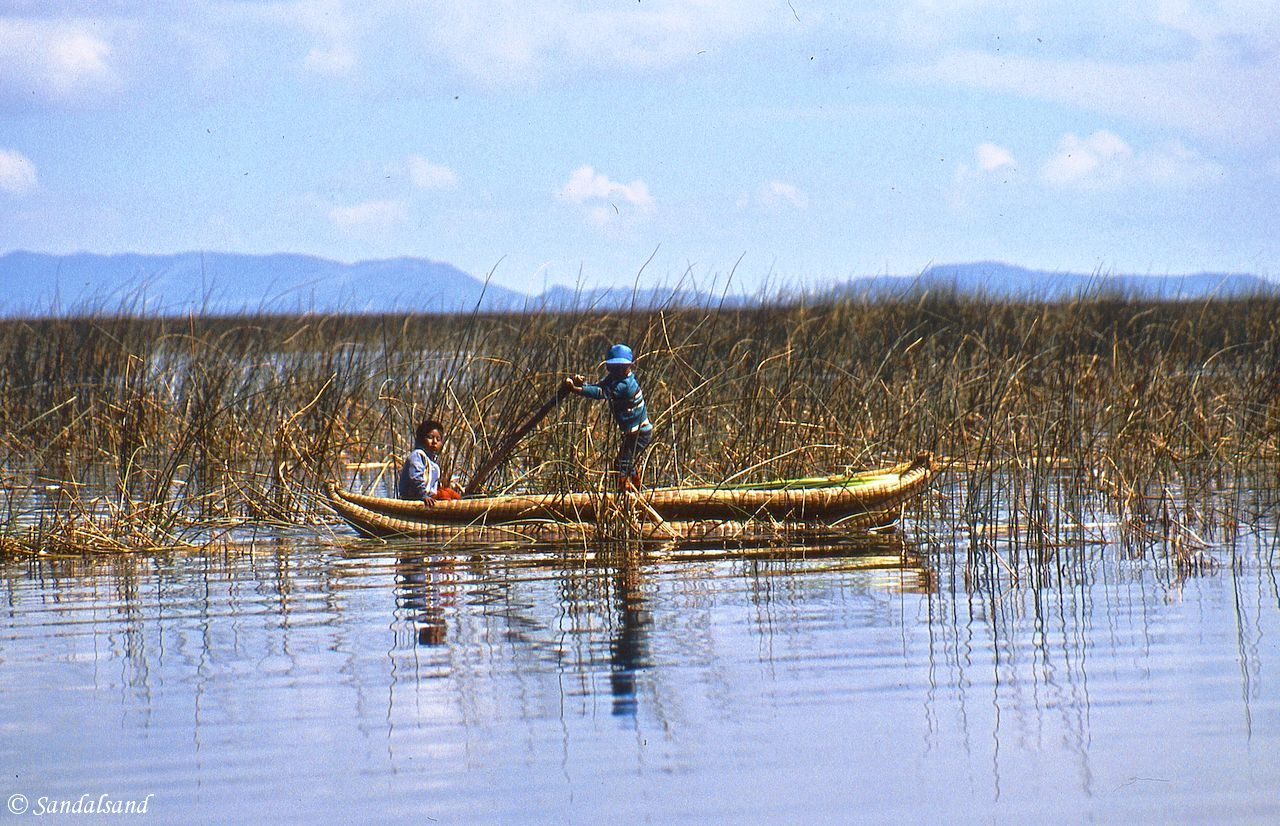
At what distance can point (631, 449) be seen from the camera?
9.87 meters

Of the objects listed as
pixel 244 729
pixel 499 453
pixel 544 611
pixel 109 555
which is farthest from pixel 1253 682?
pixel 109 555

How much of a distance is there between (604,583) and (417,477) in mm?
2300

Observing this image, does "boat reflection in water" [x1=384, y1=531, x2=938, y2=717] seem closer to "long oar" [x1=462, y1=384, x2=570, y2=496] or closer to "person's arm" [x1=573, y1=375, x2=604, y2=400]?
"long oar" [x1=462, y1=384, x2=570, y2=496]

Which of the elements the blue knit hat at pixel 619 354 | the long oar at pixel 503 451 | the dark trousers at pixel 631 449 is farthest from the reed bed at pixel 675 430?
the blue knit hat at pixel 619 354

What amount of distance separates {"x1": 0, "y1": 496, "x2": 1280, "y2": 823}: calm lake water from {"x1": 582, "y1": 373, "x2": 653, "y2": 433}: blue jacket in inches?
58.8

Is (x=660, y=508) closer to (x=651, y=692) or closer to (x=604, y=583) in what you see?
(x=604, y=583)

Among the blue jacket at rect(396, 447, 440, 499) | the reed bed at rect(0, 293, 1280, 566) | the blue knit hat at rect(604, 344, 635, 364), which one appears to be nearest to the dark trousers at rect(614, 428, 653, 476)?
the reed bed at rect(0, 293, 1280, 566)

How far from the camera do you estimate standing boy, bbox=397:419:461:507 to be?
9.95 meters

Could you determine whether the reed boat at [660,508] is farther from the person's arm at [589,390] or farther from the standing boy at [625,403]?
the person's arm at [589,390]

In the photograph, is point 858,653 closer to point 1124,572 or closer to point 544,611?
point 544,611

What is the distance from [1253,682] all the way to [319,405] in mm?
7571

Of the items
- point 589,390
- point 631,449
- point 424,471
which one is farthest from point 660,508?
point 424,471

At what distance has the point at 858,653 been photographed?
6.30 meters

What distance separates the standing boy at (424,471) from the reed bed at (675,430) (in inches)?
12.4
